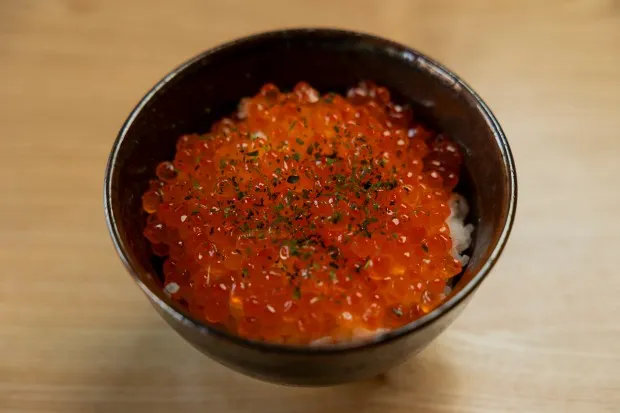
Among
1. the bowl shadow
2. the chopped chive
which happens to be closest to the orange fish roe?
the chopped chive

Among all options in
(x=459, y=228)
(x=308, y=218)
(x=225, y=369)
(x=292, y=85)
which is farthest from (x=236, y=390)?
(x=292, y=85)

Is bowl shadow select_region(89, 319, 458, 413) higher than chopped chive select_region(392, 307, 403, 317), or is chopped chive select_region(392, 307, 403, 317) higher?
chopped chive select_region(392, 307, 403, 317)

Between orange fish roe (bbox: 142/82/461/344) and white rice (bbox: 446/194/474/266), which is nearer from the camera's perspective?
orange fish roe (bbox: 142/82/461/344)

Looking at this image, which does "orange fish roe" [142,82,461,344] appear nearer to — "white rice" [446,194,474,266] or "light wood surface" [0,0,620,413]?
"white rice" [446,194,474,266]

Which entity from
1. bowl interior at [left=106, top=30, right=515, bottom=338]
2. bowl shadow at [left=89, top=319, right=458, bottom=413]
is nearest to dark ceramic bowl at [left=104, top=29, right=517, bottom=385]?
bowl interior at [left=106, top=30, right=515, bottom=338]

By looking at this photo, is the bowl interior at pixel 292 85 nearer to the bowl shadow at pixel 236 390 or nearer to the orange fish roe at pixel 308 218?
the orange fish roe at pixel 308 218

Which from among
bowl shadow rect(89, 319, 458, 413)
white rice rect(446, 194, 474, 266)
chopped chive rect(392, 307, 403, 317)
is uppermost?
white rice rect(446, 194, 474, 266)
